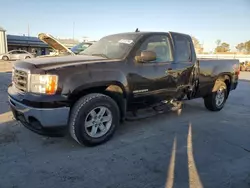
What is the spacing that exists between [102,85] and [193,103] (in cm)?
452

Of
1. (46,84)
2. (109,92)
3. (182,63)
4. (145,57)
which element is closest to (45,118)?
(46,84)

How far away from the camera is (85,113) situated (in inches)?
147

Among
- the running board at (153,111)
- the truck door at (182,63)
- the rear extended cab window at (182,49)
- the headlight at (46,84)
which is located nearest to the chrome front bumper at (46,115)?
the headlight at (46,84)

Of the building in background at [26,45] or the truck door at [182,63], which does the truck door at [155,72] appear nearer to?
the truck door at [182,63]

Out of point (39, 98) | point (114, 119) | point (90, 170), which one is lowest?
point (90, 170)

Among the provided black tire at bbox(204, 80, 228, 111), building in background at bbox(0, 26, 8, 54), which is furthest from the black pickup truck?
building in background at bbox(0, 26, 8, 54)

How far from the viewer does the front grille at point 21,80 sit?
360 cm

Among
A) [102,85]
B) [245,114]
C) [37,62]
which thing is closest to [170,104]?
[102,85]

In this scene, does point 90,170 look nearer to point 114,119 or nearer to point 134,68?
point 114,119

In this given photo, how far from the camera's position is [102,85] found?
3.88 m

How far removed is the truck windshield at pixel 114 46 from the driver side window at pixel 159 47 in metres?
0.26

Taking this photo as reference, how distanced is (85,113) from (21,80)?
3.73ft

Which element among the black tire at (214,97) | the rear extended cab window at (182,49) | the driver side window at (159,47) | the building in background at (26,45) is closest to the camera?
the driver side window at (159,47)

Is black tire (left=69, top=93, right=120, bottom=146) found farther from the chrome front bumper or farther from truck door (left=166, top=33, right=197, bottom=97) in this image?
truck door (left=166, top=33, right=197, bottom=97)
